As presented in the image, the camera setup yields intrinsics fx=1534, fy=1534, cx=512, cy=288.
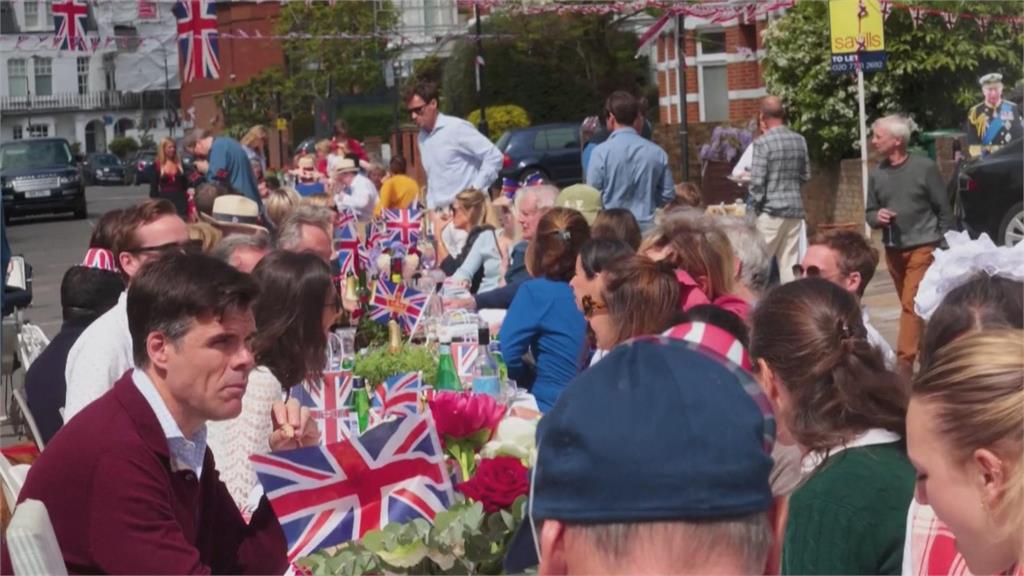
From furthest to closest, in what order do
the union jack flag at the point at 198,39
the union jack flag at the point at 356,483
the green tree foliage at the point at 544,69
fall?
the green tree foliage at the point at 544,69, the union jack flag at the point at 198,39, the union jack flag at the point at 356,483

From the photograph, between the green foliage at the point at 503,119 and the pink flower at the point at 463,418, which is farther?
the green foliage at the point at 503,119

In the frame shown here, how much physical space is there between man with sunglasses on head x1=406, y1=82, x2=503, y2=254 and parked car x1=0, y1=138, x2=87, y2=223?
2139 centimetres

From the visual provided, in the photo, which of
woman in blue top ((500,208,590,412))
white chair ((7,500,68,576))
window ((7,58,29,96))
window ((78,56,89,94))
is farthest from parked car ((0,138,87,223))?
window ((78,56,89,94))

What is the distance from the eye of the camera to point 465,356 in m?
5.80

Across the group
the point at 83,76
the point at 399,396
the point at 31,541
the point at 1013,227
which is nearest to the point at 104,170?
the point at 83,76

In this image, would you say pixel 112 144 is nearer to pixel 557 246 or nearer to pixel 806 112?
pixel 806 112

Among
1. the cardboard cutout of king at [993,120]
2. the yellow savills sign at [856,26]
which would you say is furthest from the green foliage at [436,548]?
the cardboard cutout of king at [993,120]

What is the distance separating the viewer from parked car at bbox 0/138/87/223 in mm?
31188

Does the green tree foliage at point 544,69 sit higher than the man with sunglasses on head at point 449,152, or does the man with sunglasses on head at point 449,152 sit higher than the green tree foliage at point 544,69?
the green tree foliage at point 544,69

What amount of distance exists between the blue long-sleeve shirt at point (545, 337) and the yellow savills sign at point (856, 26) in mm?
9352

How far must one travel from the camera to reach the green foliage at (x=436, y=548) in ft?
10.5

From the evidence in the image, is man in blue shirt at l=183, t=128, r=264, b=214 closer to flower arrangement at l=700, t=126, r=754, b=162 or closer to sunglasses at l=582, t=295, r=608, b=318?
sunglasses at l=582, t=295, r=608, b=318

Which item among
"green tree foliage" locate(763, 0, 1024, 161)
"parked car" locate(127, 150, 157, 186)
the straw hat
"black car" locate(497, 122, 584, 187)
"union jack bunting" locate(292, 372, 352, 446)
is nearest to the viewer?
"union jack bunting" locate(292, 372, 352, 446)

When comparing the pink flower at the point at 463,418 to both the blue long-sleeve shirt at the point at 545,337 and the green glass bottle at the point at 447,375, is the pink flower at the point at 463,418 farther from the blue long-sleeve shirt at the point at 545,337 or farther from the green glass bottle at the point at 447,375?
the blue long-sleeve shirt at the point at 545,337
